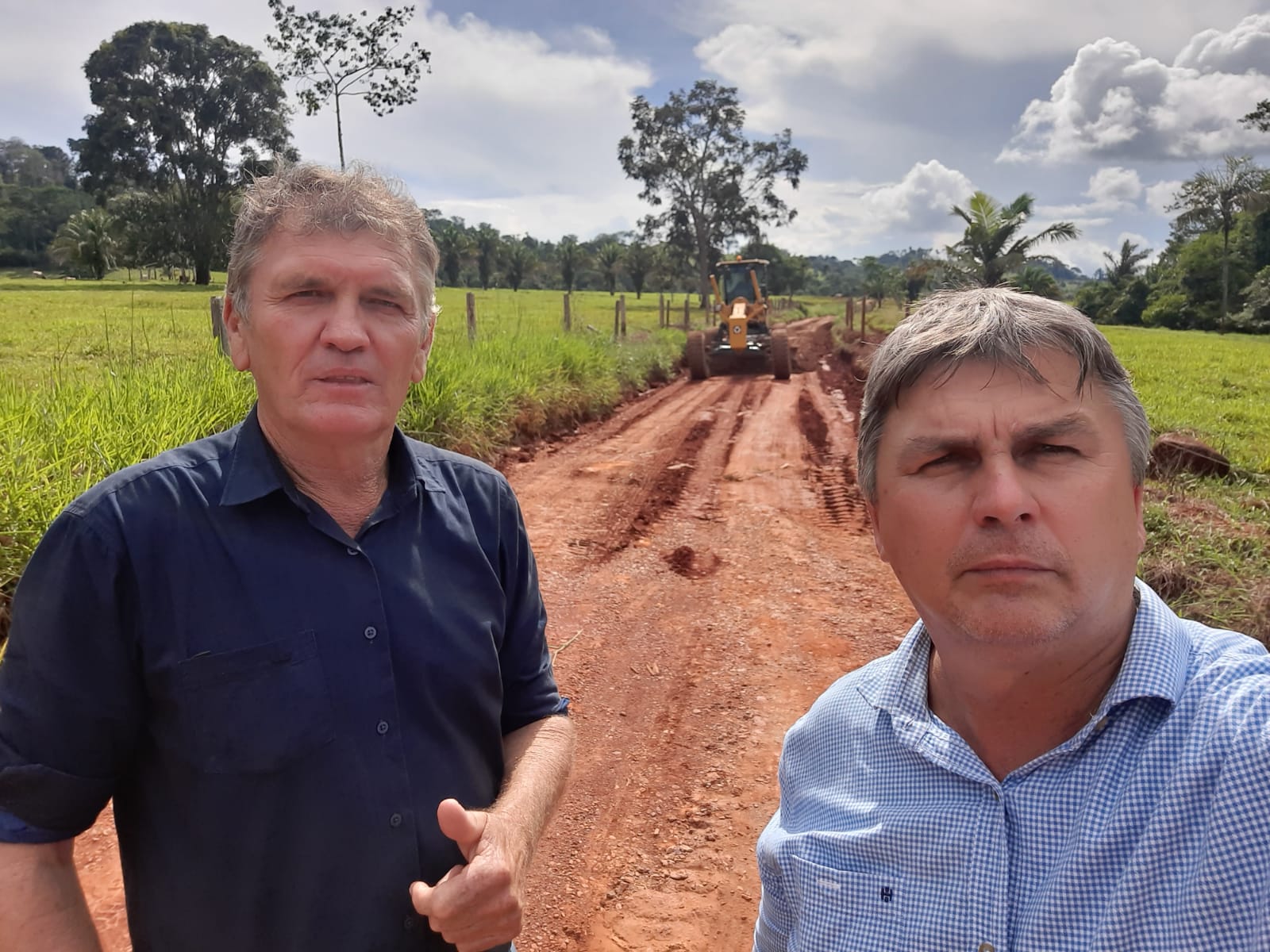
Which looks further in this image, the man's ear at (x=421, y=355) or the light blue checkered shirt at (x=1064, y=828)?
the man's ear at (x=421, y=355)

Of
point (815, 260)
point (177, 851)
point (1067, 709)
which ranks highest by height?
point (815, 260)

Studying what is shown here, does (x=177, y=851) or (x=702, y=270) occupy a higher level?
(x=702, y=270)

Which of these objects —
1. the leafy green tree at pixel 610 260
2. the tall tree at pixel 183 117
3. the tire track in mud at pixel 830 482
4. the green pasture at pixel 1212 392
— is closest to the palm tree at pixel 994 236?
the green pasture at pixel 1212 392

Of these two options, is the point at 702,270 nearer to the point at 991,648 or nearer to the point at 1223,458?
the point at 1223,458

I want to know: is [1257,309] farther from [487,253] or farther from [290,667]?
[487,253]

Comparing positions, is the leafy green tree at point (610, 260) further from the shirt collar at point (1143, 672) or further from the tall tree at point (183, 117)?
the shirt collar at point (1143, 672)

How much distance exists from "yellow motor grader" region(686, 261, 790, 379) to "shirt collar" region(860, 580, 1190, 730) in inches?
612

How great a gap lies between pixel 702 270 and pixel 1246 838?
1767 inches

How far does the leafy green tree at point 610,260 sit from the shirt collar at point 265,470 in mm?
72539

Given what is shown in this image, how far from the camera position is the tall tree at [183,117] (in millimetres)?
39500

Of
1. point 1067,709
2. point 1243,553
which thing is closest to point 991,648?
point 1067,709

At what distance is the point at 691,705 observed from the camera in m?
3.93

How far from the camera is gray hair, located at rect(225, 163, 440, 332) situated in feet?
4.96

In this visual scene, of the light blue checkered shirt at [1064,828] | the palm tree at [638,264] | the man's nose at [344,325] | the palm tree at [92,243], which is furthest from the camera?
the palm tree at [638,264]
